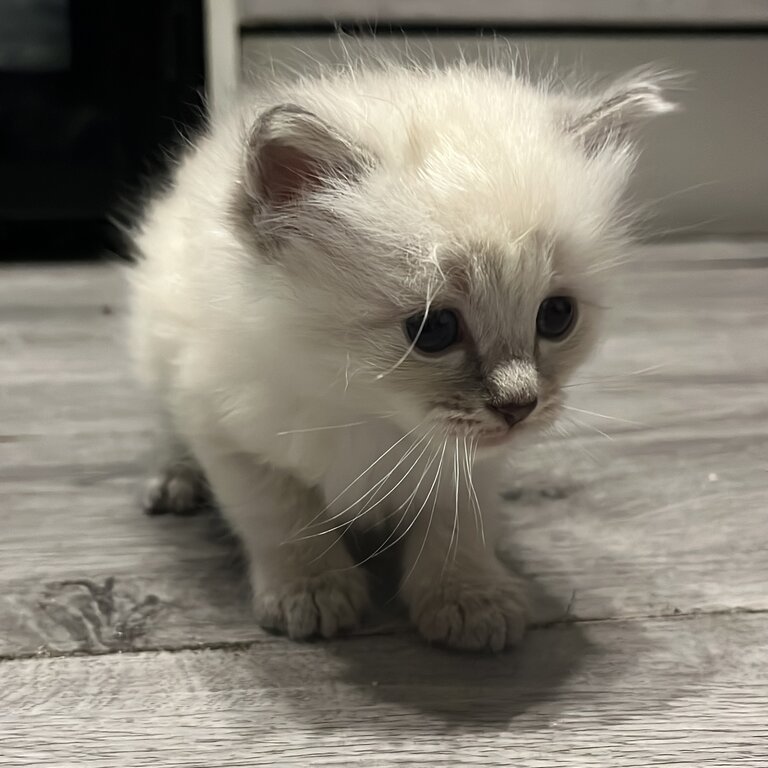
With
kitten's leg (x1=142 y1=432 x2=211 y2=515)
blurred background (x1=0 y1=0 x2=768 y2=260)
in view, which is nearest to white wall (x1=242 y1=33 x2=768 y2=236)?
blurred background (x1=0 y1=0 x2=768 y2=260)

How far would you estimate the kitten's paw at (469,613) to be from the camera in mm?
857

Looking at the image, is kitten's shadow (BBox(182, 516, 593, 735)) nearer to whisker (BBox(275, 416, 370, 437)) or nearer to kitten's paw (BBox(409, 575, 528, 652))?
kitten's paw (BBox(409, 575, 528, 652))

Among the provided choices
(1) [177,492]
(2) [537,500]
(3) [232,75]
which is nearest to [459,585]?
(2) [537,500]

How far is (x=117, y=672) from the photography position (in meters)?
0.83

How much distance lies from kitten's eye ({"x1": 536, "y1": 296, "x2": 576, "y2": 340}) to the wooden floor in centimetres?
11

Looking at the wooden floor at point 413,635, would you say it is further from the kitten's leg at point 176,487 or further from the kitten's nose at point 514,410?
the kitten's nose at point 514,410

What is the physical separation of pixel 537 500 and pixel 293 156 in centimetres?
57

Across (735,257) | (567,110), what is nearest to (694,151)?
(735,257)

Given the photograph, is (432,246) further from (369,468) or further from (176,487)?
(176,487)

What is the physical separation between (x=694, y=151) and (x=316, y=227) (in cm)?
169

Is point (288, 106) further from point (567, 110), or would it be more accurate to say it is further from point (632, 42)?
point (632, 42)

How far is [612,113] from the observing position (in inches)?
34.5

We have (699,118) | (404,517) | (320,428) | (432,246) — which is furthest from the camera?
(699,118)

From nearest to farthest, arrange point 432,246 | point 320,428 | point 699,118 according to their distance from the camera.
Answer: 1. point 432,246
2. point 320,428
3. point 699,118
